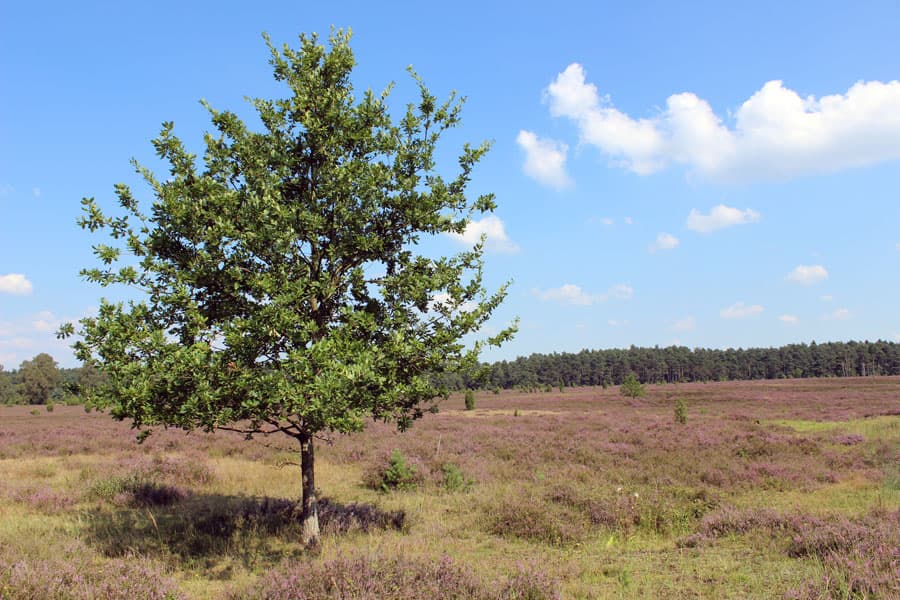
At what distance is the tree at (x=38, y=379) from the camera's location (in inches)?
3930

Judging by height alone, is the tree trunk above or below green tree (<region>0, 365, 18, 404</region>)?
above

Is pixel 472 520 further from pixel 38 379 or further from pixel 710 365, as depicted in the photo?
pixel 710 365

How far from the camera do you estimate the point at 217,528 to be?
11.1m

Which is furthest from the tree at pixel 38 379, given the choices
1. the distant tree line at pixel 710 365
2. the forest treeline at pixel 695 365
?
the distant tree line at pixel 710 365

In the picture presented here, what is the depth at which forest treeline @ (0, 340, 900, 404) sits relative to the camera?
474 feet

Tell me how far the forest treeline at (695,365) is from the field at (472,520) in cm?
11100

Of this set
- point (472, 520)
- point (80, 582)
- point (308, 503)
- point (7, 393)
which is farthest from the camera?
point (7, 393)

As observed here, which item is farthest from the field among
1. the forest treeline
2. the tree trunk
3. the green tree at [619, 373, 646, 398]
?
the forest treeline

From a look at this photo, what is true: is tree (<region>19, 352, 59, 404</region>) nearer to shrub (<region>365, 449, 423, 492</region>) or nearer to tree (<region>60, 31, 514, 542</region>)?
shrub (<region>365, 449, 423, 492</region>)

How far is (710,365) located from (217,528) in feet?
540

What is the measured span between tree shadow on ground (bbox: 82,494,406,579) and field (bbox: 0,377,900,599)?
57mm

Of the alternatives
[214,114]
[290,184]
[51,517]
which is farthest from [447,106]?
[51,517]

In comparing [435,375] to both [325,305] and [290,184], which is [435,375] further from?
[290,184]

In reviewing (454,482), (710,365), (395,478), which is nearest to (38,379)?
(395,478)
